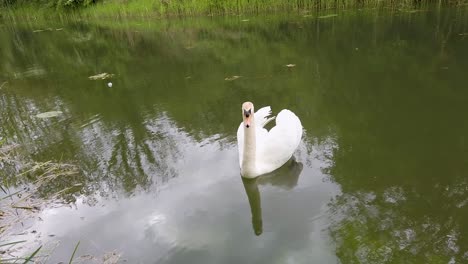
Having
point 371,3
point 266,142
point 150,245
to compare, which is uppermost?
point 371,3

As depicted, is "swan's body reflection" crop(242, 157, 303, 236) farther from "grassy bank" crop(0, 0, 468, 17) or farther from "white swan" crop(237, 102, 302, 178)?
"grassy bank" crop(0, 0, 468, 17)

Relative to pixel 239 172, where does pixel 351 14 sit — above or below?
above

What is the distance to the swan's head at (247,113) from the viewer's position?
16.0 feet

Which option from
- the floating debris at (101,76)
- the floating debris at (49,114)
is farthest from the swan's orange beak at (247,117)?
the floating debris at (101,76)

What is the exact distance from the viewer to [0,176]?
236 inches

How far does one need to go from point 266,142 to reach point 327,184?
3.32ft

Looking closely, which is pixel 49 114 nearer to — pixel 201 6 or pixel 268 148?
pixel 268 148

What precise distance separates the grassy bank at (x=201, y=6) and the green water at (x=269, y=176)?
155 inches

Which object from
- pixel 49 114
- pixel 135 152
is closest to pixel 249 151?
pixel 135 152

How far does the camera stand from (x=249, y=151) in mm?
5195

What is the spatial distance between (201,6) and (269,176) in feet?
53.0

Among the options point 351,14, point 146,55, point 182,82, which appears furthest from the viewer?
point 351,14

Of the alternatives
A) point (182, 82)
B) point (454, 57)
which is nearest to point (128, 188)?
point (182, 82)

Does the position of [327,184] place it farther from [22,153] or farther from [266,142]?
[22,153]
